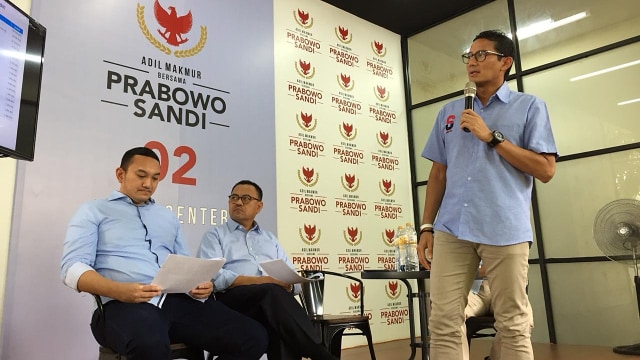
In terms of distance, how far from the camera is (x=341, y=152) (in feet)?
15.6

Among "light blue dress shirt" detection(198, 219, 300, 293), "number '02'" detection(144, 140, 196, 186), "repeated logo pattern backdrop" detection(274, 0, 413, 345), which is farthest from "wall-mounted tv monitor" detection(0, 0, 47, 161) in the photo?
"repeated logo pattern backdrop" detection(274, 0, 413, 345)

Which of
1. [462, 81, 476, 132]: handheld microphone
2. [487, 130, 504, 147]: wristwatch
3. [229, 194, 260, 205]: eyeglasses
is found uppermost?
[462, 81, 476, 132]: handheld microphone

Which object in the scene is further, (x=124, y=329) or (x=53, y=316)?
(x=53, y=316)

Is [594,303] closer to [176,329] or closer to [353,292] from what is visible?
[353,292]

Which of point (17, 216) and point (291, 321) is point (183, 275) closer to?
point (291, 321)

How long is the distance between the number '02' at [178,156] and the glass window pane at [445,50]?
2931mm

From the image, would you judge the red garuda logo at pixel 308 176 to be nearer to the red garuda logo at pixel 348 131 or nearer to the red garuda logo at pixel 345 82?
the red garuda logo at pixel 348 131

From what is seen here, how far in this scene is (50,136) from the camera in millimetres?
2955

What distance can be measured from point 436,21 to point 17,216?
453cm

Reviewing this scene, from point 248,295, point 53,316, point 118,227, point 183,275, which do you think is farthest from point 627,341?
point 53,316

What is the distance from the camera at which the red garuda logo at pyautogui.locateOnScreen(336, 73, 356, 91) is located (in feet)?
16.1

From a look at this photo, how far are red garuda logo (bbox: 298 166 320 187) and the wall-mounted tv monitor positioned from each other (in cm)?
258

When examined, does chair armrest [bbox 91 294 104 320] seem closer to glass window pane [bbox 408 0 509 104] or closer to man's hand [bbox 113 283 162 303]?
man's hand [bbox 113 283 162 303]

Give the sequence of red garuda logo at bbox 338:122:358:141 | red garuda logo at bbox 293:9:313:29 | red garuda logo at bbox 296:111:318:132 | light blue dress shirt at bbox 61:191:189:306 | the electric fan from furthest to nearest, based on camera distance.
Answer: red garuda logo at bbox 338:122:358:141 → red garuda logo at bbox 293:9:313:29 → red garuda logo at bbox 296:111:318:132 → the electric fan → light blue dress shirt at bbox 61:191:189:306
